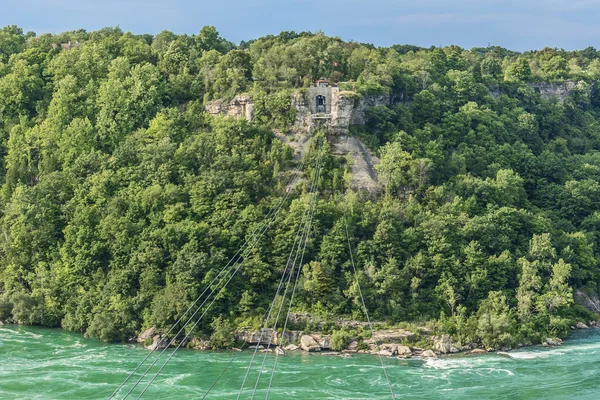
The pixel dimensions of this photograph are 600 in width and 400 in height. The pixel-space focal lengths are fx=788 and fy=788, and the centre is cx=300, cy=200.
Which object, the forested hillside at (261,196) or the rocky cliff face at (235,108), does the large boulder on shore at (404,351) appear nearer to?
the forested hillside at (261,196)

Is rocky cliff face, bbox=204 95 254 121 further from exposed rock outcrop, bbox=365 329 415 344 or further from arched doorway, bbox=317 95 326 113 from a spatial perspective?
exposed rock outcrop, bbox=365 329 415 344

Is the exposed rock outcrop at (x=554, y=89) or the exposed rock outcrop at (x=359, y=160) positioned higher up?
the exposed rock outcrop at (x=554, y=89)

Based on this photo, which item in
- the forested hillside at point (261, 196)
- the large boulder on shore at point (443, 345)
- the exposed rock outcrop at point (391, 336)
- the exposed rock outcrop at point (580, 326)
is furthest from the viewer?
the exposed rock outcrop at point (580, 326)

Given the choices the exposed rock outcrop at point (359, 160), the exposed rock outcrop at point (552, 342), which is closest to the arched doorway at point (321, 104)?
the exposed rock outcrop at point (359, 160)

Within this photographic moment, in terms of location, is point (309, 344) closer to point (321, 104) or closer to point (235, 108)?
point (321, 104)

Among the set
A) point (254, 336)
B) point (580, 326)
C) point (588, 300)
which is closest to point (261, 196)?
point (254, 336)

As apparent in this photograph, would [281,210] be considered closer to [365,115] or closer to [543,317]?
[365,115]

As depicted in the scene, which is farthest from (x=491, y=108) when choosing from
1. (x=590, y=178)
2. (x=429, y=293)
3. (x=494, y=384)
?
(x=494, y=384)
